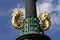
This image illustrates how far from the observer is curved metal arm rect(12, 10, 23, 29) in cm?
2833

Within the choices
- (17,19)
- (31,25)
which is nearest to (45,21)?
(31,25)

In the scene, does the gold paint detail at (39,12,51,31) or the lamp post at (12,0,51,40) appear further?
the gold paint detail at (39,12,51,31)

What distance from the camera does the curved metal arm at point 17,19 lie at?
28328 mm

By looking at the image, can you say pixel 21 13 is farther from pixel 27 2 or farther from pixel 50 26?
pixel 50 26

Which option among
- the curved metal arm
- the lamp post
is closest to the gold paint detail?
the lamp post

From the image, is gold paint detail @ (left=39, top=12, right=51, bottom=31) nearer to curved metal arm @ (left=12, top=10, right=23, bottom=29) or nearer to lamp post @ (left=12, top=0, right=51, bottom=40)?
lamp post @ (left=12, top=0, right=51, bottom=40)

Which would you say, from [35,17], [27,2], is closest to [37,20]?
[35,17]

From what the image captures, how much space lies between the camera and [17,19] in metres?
28.8

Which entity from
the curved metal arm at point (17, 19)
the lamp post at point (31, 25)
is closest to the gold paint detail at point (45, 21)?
the lamp post at point (31, 25)

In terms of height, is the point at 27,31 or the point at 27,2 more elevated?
the point at 27,2

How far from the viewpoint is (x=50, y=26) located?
94.4 ft

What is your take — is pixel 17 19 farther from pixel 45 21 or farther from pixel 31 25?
pixel 45 21

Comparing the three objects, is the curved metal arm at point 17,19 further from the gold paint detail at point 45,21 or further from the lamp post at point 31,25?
the gold paint detail at point 45,21

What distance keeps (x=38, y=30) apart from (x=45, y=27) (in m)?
1.28
